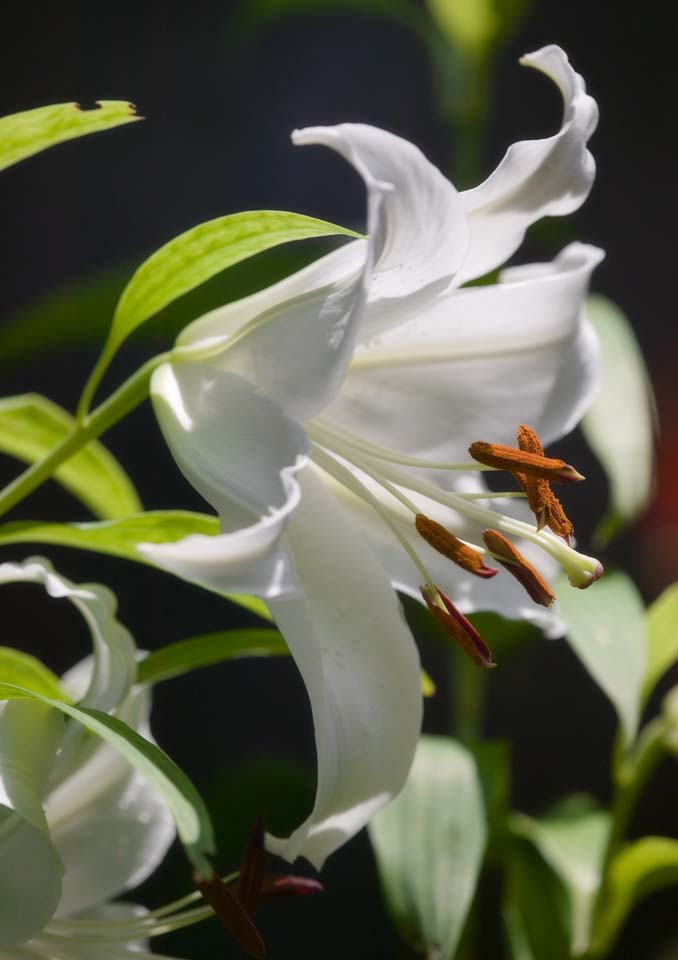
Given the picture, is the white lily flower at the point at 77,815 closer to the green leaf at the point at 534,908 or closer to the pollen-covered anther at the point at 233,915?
the pollen-covered anther at the point at 233,915

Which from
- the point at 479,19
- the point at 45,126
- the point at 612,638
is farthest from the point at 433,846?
the point at 479,19

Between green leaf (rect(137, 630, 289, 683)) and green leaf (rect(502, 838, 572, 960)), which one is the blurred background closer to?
green leaf (rect(502, 838, 572, 960))

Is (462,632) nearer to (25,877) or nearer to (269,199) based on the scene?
(25,877)

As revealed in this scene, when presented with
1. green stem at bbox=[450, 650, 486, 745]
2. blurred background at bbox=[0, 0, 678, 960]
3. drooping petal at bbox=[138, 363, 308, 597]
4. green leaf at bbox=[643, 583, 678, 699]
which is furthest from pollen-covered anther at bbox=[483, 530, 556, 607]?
blurred background at bbox=[0, 0, 678, 960]

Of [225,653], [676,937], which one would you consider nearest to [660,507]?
[676,937]

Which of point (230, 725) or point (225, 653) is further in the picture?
point (230, 725)

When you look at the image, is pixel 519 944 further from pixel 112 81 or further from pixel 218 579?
pixel 112 81

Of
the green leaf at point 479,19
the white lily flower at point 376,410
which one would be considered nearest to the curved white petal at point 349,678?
the white lily flower at point 376,410
